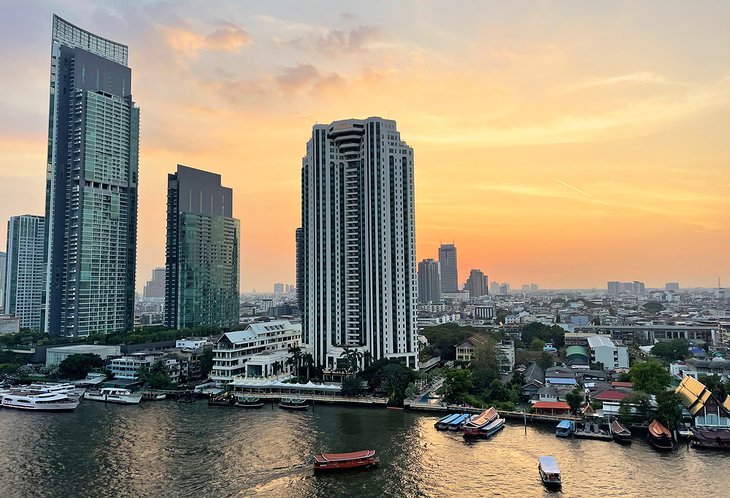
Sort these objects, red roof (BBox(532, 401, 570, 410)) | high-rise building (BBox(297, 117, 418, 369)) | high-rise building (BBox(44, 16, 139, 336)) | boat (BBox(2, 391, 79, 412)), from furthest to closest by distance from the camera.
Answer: high-rise building (BBox(44, 16, 139, 336)), high-rise building (BBox(297, 117, 418, 369)), boat (BBox(2, 391, 79, 412)), red roof (BBox(532, 401, 570, 410))

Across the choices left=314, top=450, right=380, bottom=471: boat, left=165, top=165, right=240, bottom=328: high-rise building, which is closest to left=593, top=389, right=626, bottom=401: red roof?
left=314, top=450, right=380, bottom=471: boat

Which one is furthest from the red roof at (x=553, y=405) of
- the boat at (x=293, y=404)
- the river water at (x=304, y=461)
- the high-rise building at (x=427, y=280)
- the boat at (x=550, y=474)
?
the high-rise building at (x=427, y=280)

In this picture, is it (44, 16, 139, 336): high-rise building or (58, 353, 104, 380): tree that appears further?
(44, 16, 139, 336): high-rise building

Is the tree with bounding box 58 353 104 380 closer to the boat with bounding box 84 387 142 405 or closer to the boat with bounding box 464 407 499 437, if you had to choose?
the boat with bounding box 84 387 142 405

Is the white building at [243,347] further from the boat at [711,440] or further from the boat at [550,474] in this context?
the boat at [711,440]

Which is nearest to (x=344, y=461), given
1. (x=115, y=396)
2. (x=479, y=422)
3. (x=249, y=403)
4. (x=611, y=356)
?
(x=479, y=422)

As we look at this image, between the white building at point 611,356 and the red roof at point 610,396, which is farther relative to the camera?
the white building at point 611,356

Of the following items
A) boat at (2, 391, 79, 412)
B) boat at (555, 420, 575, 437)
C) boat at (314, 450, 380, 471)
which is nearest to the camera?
boat at (314, 450, 380, 471)
